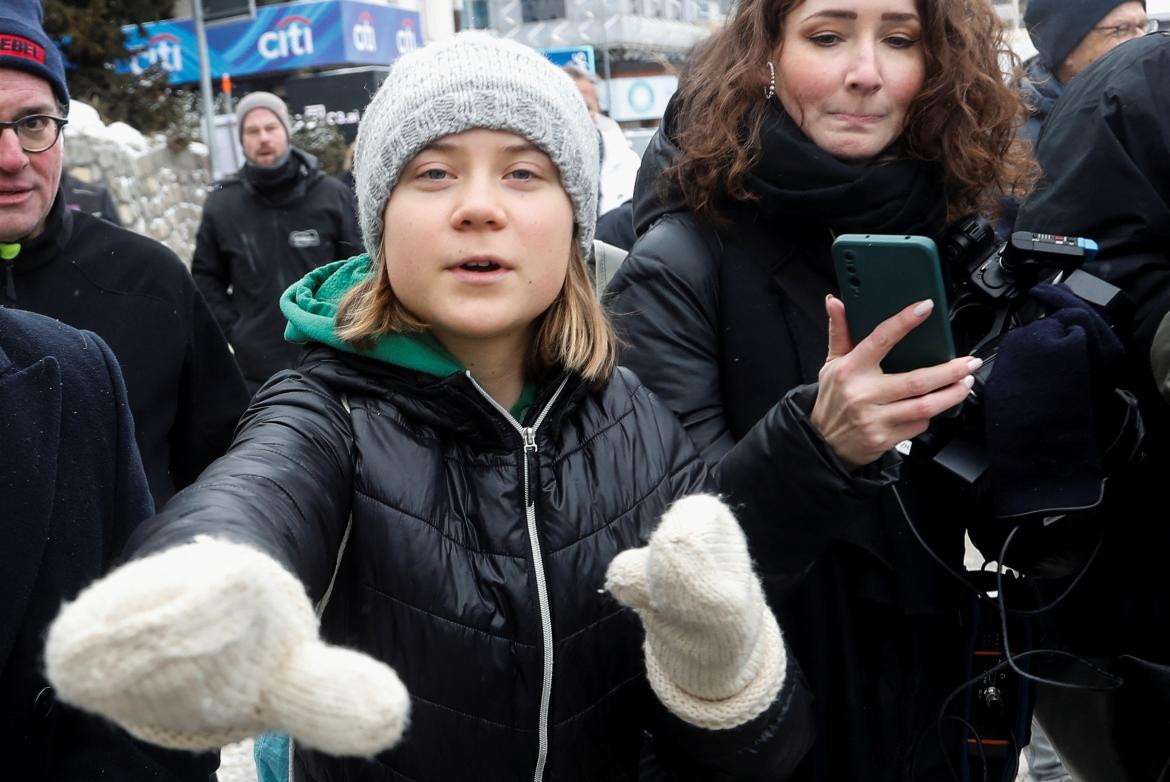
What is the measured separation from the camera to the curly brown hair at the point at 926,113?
90.8 inches

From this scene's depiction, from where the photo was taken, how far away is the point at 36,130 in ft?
8.89

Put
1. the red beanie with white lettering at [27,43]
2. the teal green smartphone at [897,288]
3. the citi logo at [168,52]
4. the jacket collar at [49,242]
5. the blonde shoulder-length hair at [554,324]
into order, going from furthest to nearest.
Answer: the citi logo at [168,52] → the jacket collar at [49,242] → the red beanie with white lettering at [27,43] → the teal green smartphone at [897,288] → the blonde shoulder-length hair at [554,324]

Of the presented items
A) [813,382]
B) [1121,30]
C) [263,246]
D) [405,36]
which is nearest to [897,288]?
[813,382]

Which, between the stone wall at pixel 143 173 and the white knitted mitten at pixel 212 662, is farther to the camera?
the stone wall at pixel 143 173

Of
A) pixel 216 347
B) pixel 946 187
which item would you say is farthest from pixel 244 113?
pixel 946 187

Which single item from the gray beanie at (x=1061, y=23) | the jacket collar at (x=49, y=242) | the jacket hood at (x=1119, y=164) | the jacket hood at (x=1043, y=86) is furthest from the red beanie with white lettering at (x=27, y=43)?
the gray beanie at (x=1061, y=23)

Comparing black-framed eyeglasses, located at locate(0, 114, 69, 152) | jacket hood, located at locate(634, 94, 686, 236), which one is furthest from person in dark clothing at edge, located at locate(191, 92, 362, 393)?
jacket hood, located at locate(634, 94, 686, 236)

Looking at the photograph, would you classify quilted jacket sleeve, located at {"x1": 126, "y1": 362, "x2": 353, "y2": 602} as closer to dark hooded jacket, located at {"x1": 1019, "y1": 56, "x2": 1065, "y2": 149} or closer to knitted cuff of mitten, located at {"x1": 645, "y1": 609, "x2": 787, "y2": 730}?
knitted cuff of mitten, located at {"x1": 645, "y1": 609, "x2": 787, "y2": 730}

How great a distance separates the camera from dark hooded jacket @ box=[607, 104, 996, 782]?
7.24 feet

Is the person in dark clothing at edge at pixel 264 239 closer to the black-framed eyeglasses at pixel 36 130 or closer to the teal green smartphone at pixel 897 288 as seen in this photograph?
the black-framed eyeglasses at pixel 36 130

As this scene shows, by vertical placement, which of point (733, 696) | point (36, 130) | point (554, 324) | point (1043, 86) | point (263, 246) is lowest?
point (263, 246)

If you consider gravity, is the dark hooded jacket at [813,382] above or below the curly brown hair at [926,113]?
below

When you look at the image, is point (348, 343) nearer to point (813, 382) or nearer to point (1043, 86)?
point (813, 382)

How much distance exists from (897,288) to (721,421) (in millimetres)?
464
